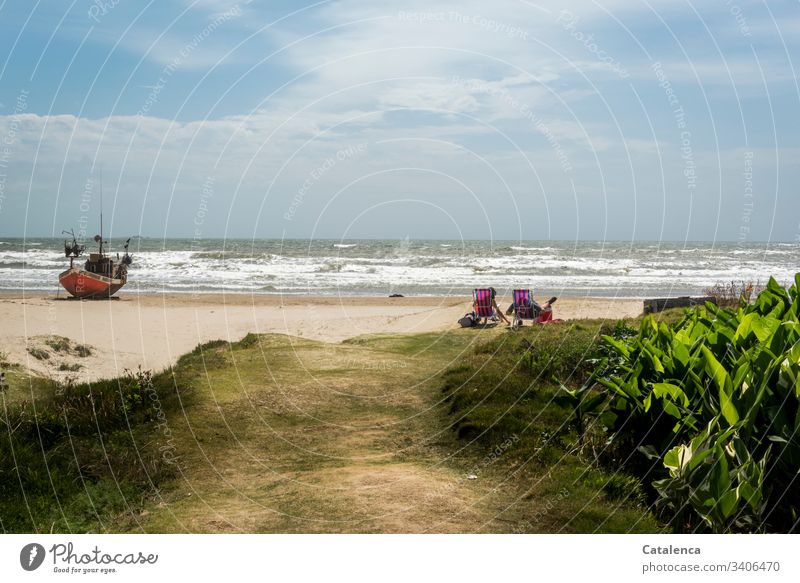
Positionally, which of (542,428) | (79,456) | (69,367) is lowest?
(69,367)

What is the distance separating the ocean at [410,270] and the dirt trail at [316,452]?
28901mm

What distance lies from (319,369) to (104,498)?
653cm

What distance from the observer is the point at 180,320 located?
93.0 feet

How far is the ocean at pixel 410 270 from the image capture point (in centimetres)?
4600


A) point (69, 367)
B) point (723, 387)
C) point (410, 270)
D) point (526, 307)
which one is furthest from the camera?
point (410, 270)

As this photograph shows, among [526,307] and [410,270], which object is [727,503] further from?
[410,270]

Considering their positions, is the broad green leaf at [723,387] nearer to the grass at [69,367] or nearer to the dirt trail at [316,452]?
the dirt trail at [316,452]

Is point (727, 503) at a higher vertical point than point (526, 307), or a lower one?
higher

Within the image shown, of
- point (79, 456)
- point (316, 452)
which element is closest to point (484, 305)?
point (316, 452)

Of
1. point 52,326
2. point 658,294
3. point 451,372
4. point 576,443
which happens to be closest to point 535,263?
point 658,294

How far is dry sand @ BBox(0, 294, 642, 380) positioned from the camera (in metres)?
18.2

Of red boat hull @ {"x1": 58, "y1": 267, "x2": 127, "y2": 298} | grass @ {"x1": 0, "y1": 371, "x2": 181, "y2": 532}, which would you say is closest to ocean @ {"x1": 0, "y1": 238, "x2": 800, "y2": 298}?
red boat hull @ {"x1": 58, "y1": 267, "x2": 127, "y2": 298}

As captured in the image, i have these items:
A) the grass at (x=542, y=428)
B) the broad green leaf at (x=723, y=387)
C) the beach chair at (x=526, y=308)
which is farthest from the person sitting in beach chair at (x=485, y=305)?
the broad green leaf at (x=723, y=387)

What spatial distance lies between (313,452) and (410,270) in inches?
1952
